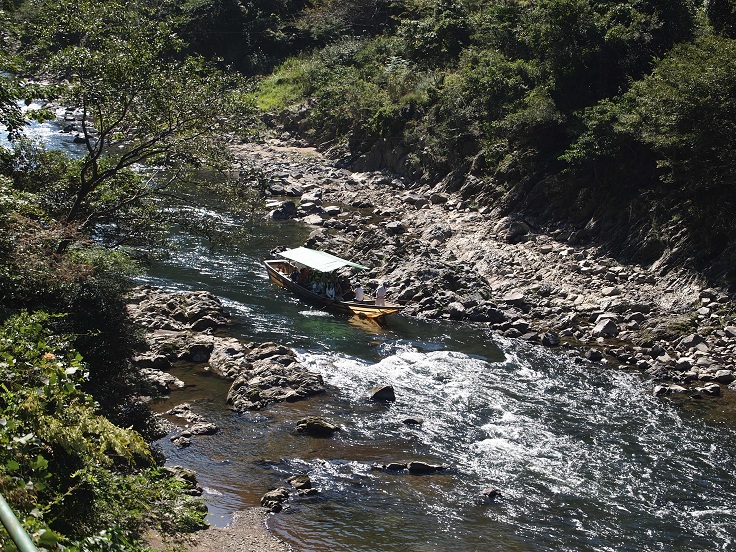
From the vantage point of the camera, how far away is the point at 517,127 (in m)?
35.7

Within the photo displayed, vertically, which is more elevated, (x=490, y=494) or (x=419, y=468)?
(x=419, y=468)

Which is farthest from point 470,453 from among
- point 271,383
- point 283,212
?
point 283,212

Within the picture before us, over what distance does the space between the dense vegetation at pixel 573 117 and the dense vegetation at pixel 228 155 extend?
11 centimetres

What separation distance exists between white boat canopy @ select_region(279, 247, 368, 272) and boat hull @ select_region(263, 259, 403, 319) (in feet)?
3.30

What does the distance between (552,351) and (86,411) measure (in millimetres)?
17887

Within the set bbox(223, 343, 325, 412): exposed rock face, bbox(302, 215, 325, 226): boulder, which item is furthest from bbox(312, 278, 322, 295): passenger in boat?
bbox(302, 215, 325, 226): boulder

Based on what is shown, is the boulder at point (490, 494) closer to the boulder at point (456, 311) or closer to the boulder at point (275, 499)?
the boulder at point (275, 499)

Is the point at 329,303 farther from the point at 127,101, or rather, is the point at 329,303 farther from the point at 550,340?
the point at 127,101

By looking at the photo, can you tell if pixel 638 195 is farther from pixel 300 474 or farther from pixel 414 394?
pixel 300 474

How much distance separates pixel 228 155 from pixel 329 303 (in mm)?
9530

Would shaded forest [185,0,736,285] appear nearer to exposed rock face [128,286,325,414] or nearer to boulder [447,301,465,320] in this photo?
boulder [447,301,465,320]

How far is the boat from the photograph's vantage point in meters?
26.9

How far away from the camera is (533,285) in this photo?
29094mm

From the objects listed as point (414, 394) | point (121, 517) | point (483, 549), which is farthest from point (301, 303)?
point (121, 517)
